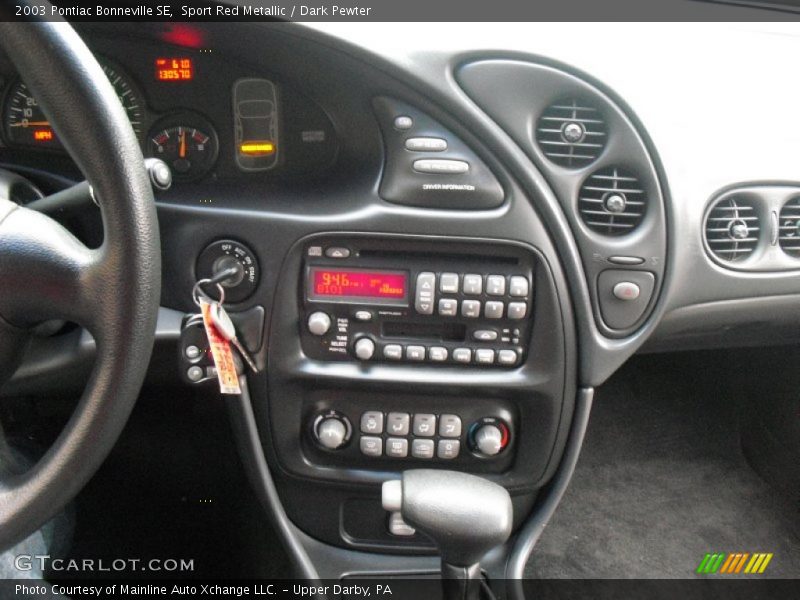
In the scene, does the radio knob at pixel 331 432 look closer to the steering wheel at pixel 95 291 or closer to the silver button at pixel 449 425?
the silver button at pixel 449 425

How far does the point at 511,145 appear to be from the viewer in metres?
1.01

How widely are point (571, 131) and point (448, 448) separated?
0.52m

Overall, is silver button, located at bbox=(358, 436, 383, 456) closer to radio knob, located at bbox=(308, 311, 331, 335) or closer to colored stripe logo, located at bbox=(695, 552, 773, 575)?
radio knob, located at bbox=(308, 311, 331, 335)

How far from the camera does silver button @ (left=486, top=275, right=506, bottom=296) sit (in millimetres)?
1056

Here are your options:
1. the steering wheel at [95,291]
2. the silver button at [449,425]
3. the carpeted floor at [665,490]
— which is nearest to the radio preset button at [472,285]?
the silver button at [449,425]

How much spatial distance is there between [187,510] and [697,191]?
115 centimetres

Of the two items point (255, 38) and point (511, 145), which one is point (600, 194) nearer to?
point (511, 145)

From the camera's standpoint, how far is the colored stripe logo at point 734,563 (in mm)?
1579

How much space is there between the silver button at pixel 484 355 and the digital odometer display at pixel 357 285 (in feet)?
0.46

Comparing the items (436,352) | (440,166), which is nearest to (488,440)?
(436,352)

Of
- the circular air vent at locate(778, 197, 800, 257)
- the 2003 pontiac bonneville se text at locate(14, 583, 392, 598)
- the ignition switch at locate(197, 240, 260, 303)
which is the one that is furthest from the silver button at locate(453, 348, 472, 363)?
the circular air vent at locate(778, 197, 800, 257)

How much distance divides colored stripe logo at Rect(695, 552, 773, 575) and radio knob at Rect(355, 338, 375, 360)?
98 cm

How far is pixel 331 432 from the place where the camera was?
1134 millimetres

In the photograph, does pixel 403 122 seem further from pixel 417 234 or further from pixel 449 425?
pixel 449 425
